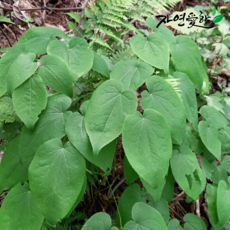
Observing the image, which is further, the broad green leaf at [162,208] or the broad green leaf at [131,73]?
the broad green leaf at [162,208]

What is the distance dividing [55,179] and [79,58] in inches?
21.8

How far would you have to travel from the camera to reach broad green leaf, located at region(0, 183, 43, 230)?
2.61 feet

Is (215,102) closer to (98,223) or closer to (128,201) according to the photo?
(128,201)

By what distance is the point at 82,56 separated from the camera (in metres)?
0.92

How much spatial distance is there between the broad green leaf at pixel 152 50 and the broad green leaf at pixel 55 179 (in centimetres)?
59

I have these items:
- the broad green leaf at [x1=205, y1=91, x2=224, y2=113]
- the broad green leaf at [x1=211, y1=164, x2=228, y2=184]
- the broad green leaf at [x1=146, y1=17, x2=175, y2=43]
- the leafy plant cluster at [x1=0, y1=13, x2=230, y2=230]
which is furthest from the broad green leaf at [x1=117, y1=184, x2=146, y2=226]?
the broad green leaf at [x1=205, y1=91, x2=224, y2=113]

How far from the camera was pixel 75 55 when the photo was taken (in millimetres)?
929

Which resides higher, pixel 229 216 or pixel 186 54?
pixel 186 54

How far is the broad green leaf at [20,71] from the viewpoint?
2.69ft

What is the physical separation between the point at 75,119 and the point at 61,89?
15cm

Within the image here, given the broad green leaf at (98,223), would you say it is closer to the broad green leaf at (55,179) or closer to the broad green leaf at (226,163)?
the broad green leaf at (55,179)

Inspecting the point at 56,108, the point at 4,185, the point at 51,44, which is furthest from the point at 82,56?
the point at 4,185

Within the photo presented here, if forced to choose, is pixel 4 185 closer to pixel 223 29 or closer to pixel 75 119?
pixel 75 119

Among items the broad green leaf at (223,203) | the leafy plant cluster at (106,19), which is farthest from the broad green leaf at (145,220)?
the leafy plant cluster at (106,19)
